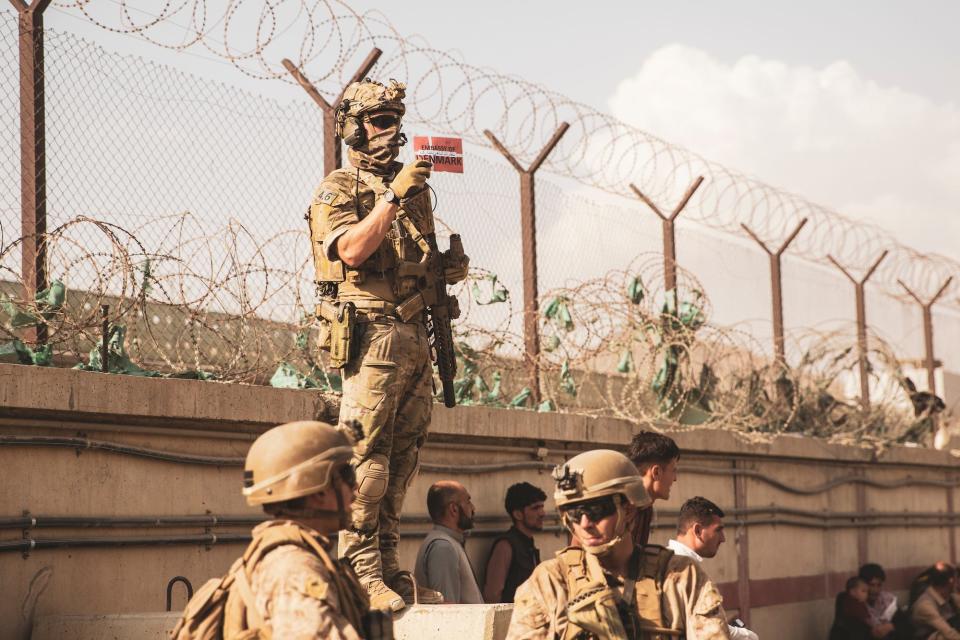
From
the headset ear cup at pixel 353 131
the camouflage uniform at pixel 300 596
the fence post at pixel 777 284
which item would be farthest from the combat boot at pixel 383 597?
the fence post at pixel 777 284

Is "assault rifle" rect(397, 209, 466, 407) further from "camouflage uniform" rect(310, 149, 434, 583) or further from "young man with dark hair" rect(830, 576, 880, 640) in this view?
"young man with dark hair" rect(830, 576, 880, 640)

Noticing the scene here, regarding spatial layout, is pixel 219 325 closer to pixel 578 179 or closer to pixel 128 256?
pixel 128 256

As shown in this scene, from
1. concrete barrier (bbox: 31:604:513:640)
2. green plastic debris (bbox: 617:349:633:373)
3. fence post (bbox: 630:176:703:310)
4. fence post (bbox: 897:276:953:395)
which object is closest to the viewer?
concrete barrier (bbox: 31:604:513:640)

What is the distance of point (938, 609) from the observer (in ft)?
38.0

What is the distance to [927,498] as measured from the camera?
13609mm

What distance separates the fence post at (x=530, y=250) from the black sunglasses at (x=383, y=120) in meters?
3.16

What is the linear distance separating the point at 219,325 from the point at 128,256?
614 millimetres

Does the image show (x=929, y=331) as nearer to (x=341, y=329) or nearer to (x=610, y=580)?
(x=341, y=329)

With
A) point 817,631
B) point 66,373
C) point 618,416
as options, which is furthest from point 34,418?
point 817,631

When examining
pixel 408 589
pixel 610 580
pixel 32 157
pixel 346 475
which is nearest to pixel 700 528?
pixel 408 589

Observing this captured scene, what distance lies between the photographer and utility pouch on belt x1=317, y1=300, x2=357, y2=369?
557 cm

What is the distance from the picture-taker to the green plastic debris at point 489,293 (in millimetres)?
8461

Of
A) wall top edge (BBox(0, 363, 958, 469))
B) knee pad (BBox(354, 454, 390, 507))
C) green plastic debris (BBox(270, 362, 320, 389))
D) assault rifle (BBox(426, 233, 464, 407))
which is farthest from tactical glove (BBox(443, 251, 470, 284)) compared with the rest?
green plastic debris (BBox(270, 362, 320, 389))

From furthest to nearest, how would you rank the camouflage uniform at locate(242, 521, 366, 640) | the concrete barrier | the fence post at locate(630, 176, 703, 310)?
the fence post at locate(630, 176, 703, 310) < the concrete barrier < the camouflage uniform at locate(242, 521, 366, 640)
